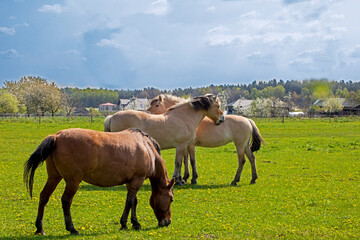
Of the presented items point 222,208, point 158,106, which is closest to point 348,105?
point 158,106

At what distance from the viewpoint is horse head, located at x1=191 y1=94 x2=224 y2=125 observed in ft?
38.8

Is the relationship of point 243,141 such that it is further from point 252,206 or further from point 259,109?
point 259,109

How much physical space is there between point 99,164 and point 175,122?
532 cm

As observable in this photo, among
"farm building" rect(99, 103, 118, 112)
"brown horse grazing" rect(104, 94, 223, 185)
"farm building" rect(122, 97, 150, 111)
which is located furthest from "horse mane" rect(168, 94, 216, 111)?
"farm building" rect(99, 103, 118, 112)

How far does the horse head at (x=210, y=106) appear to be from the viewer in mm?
A: 11820

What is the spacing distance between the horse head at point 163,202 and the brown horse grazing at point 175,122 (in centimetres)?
418

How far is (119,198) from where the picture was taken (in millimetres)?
9438

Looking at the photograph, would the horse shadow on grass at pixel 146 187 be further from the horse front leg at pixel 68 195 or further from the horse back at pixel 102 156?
the horse front leg at pixel 68 195

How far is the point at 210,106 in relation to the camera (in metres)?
12.0

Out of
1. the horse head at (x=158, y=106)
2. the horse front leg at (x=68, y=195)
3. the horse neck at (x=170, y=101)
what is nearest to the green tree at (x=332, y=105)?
the horse neck at (x=170, y=101)

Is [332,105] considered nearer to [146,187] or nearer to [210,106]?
[210,106]

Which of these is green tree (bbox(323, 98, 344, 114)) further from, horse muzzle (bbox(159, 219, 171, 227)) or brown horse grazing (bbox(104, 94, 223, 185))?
horse muzzle (bbox(159, 219, 171, 227))

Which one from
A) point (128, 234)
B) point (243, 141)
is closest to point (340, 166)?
point (243, 141)

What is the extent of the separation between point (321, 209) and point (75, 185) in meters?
5.60
